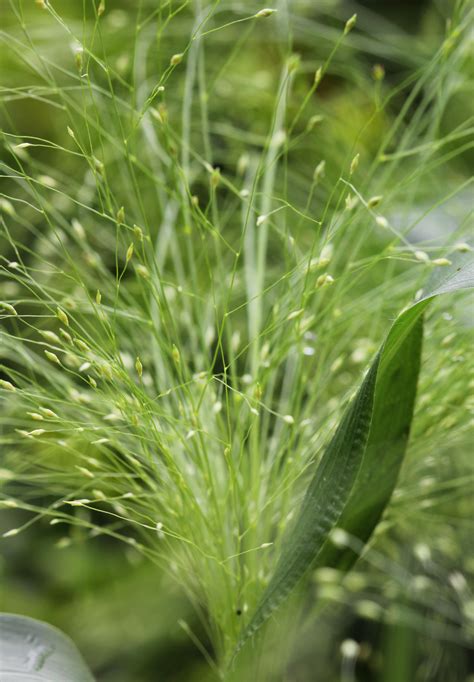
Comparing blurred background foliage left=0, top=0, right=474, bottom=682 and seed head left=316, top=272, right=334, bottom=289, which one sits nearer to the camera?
seed head left=316, top=272, right=334, bottom=289

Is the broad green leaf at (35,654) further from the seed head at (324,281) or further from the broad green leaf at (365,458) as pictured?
the seed head at (324,281)

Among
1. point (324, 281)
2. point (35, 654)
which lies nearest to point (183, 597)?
point (35, 654)

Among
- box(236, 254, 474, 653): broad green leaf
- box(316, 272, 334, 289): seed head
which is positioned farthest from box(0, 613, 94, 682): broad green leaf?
box(316, 272, 334, 289): seed head

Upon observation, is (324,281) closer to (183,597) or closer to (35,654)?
(35,654)

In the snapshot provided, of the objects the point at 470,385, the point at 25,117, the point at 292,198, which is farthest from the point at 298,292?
the point at 25,117

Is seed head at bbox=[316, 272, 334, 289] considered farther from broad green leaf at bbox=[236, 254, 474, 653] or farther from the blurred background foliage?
the blurred background foliage

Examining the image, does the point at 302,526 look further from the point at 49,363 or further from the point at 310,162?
the point at 310,162
